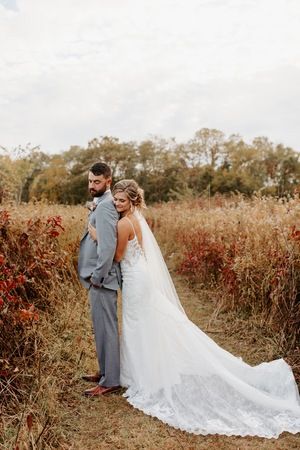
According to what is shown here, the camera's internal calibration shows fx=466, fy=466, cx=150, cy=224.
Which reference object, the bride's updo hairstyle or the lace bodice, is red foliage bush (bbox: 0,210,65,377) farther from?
the bride's updo hairstyle

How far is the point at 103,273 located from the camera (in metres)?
4.44

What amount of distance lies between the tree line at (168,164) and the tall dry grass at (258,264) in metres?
29.9

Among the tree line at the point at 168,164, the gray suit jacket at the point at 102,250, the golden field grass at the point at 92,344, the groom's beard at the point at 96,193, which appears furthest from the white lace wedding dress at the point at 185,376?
the tree line at the point at 168,164

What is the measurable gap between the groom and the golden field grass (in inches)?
11.3

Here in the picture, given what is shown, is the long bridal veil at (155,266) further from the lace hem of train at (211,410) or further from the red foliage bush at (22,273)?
the red foliage bush at (22,273)

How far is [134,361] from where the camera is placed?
15.3 feet

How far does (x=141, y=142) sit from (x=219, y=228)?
43.4 m

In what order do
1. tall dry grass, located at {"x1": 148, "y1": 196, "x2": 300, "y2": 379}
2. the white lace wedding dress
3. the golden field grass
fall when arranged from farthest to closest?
1. tall dry grass, located at {"x1": 148, "y1": 196, "x2": 300, "y2": 379}
2. the white lace wedding dress
3. the golden field grass

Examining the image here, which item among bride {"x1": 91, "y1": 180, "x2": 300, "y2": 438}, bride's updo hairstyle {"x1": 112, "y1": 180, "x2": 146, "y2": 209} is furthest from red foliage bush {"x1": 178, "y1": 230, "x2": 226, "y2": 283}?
bride's updo hairstyle {"x1": 112, "y1": 180, "x2": 146, "y2": 209}

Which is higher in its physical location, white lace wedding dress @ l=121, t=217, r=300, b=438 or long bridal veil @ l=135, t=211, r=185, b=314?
long bridal veil @ l=135, t=211, r=185, b=314

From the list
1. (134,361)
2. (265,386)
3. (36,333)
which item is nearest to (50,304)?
(36,333)

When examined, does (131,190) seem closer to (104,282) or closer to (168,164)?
(104,282)

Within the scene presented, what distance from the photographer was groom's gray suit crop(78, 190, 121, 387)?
174 inches

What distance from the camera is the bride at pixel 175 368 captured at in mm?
3994
